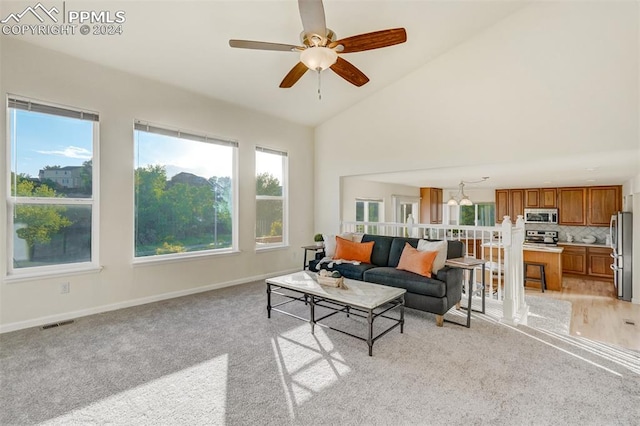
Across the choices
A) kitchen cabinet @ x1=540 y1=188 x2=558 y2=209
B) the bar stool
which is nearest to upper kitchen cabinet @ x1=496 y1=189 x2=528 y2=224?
kitchen cabinet @ x1=540 y1=188 x2=558 y2=209

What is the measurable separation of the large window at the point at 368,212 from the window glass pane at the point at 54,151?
15.7 feet

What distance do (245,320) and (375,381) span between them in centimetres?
177

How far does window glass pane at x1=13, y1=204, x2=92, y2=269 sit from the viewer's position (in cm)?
330

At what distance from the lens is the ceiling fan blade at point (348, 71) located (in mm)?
3029

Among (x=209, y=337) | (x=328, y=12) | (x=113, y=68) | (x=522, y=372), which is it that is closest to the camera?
(x=522, y=372)

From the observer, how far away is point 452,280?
3.50m

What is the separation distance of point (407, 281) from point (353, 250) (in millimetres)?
1169

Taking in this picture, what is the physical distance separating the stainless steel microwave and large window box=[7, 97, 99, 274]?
9175 mm

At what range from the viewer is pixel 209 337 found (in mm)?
3070

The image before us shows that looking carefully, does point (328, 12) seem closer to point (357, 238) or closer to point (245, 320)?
point (357, 238)

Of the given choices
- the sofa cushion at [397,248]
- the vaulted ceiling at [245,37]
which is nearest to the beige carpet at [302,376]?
the sofa cushion at [397,248]

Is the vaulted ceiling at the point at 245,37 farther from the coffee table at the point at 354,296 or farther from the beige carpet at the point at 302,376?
the beige carpet at the point at 302,376

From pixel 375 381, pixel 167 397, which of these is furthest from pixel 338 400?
pixel 167 397

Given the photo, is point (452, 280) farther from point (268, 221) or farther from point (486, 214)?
point (486, 214)
